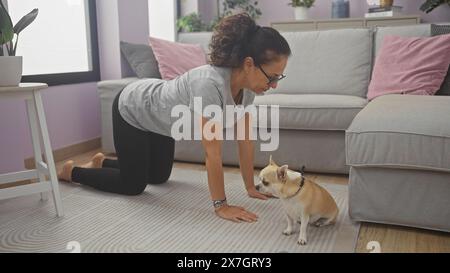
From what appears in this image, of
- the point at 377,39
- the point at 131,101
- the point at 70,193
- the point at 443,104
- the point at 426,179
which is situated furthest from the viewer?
the point at 377,39

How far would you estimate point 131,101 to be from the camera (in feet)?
6.13

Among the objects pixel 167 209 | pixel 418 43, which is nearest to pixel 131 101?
pixel 167 209

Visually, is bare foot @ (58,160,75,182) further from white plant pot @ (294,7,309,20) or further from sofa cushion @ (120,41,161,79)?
white plant pot @ (294,7,309,20)

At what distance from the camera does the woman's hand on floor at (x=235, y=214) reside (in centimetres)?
164

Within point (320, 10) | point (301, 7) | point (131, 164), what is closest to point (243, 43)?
point (131, 164)

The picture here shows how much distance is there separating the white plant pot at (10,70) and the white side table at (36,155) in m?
0.04

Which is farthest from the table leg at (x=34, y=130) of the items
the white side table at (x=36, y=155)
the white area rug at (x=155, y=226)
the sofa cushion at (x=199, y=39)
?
the sofa cushion at (x=199, y=39)

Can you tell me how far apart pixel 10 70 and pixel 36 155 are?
0.47m

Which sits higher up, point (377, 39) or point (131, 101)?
point (377, 39)

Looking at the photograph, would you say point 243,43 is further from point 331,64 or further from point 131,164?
point 331,64

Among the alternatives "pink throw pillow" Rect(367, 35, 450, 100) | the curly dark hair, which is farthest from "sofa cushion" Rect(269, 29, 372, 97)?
the curly dark hair

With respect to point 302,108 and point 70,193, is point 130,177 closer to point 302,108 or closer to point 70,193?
point 70,193
